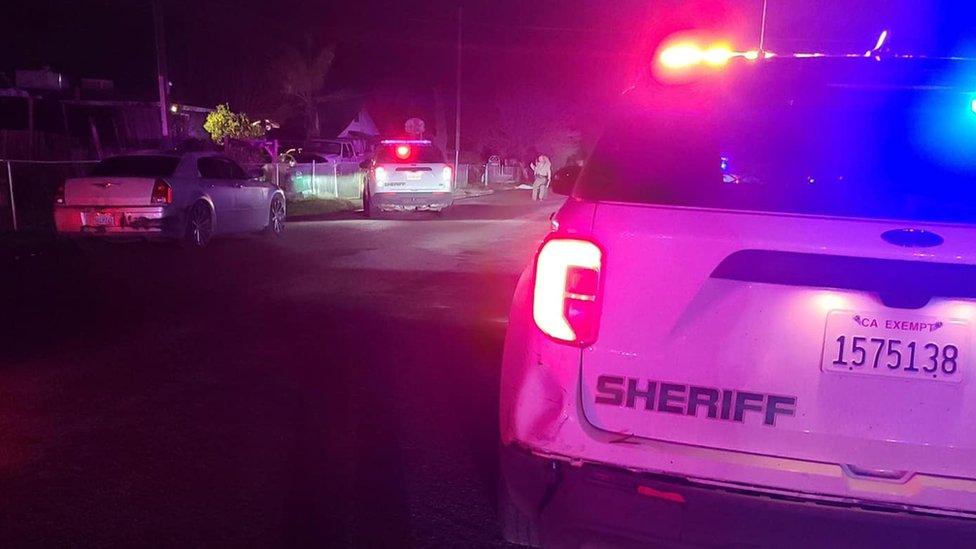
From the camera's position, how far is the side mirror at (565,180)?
379cm

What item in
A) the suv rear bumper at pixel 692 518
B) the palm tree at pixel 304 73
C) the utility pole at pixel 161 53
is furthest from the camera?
the palm tree at pixel 304 73

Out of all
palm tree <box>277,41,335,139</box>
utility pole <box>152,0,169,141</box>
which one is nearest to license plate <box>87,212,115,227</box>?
utility pole <box>152,0,169,141</box>

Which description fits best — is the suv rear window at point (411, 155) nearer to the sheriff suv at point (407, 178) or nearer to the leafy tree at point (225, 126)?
the sheriff suv at point (407, 178)

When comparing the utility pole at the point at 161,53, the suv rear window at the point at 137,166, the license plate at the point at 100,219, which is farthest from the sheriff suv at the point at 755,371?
the utility pole at the point at 161,53

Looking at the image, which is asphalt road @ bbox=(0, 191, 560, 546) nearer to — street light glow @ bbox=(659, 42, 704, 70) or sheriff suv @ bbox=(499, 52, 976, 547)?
sheriff suv @ bbox=(499, 52, 976, 547)

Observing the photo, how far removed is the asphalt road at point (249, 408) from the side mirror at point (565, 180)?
1545 millimetres

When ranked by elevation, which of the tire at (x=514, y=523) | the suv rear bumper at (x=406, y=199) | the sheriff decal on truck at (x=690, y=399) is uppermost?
the sheriff decal on truck at (x=690, y=399)

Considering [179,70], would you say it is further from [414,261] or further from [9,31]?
[414,261]

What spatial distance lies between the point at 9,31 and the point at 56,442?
41.9m

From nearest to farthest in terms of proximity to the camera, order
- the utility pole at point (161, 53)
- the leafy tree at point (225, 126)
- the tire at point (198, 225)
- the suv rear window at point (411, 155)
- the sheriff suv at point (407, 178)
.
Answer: the tire at point (198, 225) → the utility pole at point (161, 53) → the sheriff suv at point (407, 178) → the suv rear window at point (411, 155) → the leafy tree at point (225, 126)

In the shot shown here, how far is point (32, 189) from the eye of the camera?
651 inches

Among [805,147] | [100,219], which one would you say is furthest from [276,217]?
[805,147]

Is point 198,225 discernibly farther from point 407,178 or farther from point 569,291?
point 569,291

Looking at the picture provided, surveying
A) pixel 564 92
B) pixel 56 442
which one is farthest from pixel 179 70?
pixel 56 442
